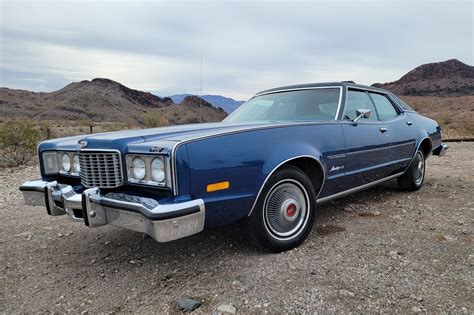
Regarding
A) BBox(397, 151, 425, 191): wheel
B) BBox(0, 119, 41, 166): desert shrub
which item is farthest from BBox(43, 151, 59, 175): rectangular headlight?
BBox(0, 119, 41, 166): desert shrub

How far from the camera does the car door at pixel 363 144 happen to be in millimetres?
3572

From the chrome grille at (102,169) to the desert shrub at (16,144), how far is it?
6.87 meters

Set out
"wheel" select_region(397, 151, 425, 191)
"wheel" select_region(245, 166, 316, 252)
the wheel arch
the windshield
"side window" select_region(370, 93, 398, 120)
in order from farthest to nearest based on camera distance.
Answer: the wheel arch < "wheel" select_region(397, 151, 425, 191) < "side window" select_region(370, 93, 398, 120) < the windshield < "wheel" select_region(245, 166, 316, 252)

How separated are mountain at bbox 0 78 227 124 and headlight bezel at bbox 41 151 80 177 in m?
34.4

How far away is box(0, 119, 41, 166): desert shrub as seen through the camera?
8.61 meters

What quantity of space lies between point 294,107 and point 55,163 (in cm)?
235

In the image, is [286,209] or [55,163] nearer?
[286,209]

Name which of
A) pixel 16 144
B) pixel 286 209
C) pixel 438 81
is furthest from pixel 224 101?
pixel 438 81

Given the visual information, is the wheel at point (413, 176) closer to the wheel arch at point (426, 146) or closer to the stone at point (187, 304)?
the wheel arch at point (426, 146)

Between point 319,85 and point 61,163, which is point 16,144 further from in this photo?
point 319,85

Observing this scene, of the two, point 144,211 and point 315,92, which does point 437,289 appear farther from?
point 315,92

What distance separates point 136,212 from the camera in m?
2.31

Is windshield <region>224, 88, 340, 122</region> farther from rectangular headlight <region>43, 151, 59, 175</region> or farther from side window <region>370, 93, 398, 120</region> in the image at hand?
rectangular headlight <region>43, 151, 59, 175</region>

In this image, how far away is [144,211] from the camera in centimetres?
224
